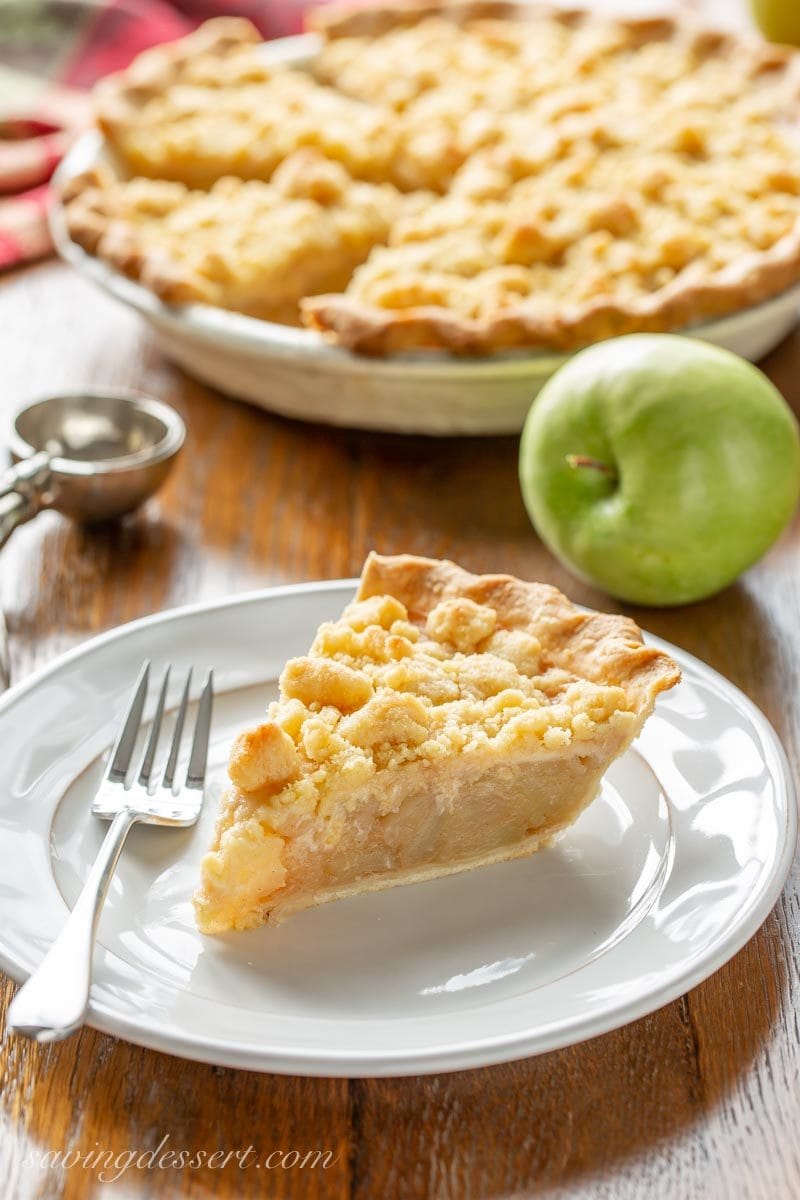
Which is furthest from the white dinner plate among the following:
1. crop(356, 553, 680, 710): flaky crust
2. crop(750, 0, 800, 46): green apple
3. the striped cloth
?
crop(750, 0, 800, 46): green apple

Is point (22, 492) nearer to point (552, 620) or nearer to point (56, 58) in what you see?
point (552, 620)

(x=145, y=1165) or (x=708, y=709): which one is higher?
(x=145, y=1165)

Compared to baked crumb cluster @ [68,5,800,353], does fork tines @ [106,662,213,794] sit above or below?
above

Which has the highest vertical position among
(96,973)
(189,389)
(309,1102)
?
(96,973)

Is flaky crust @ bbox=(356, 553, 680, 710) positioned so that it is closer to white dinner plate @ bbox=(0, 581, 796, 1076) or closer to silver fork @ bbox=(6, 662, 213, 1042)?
white dinner plate @ bbox=(0, 581, 796, 1076)

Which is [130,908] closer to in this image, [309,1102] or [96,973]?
[96,973]

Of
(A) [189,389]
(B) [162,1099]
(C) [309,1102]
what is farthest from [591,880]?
(A) [189,389]
